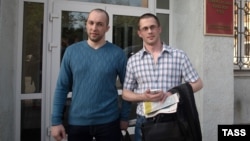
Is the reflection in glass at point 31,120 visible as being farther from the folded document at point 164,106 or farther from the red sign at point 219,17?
the red sign at point 219,17

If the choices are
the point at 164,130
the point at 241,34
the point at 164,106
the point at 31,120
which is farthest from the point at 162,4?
the point at 164,130

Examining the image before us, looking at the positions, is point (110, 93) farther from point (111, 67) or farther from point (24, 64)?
point (24, 64)

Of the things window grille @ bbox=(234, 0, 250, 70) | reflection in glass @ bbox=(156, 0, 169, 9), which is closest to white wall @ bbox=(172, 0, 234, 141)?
reflection in glass @ bbox=(156, 0, 169, 9)

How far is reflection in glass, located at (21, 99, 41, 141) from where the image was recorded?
4449 mm

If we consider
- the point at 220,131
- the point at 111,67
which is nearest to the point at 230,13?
the point at 220,131

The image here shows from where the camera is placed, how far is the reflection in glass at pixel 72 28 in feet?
15.3

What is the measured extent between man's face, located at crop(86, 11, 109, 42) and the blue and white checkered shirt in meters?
0.37

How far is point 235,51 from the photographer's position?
5719mm

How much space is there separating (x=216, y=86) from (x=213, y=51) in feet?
1.85

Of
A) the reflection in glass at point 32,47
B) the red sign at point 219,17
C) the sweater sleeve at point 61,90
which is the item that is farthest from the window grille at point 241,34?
the sweater sleeve at point 61,90

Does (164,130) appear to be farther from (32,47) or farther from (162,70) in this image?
(32,47)

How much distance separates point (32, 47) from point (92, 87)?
215 centimetres

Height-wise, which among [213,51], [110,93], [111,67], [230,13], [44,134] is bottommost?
[44,134]

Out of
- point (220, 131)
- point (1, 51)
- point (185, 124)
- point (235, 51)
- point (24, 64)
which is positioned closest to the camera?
point (185, 124)
